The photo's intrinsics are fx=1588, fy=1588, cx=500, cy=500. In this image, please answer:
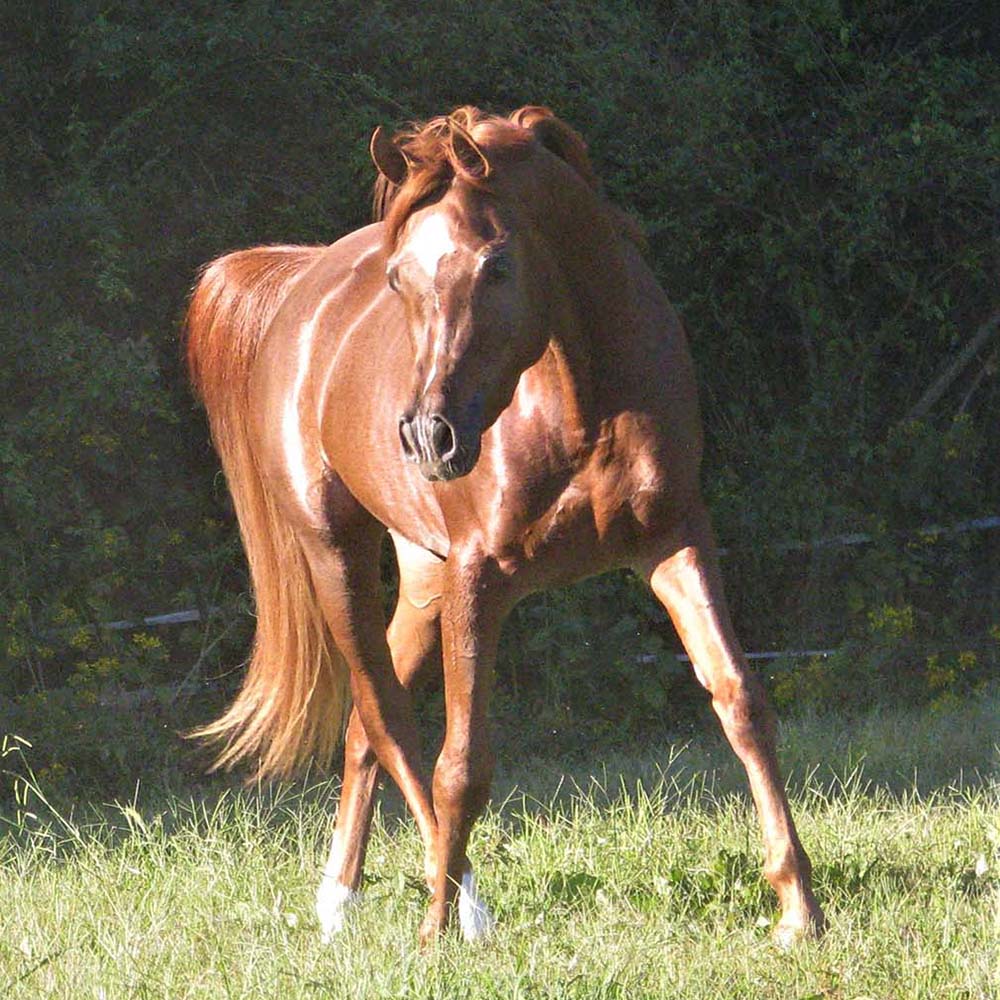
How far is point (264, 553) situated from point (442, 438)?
1.96m

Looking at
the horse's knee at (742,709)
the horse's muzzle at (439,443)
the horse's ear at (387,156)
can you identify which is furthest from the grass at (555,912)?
the horse's ear at (387,156)

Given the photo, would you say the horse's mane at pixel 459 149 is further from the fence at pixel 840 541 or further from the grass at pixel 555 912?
the fence at pixel 840 541

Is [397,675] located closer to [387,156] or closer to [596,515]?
[596,515]

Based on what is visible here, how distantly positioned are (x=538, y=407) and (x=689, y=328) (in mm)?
4606

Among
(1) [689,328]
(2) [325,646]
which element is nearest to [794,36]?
(1) [689,328]

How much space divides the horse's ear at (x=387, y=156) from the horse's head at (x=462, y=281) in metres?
0.02

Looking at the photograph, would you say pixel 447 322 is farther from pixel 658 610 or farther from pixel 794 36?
pixel 794 36

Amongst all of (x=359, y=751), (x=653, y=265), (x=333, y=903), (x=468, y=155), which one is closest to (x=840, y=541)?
(x=653, y=265)

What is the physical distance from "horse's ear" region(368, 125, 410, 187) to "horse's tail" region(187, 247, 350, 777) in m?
1.43

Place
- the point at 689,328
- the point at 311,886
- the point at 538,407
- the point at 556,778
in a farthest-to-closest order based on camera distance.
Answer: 1. the point at 689,328
2. the point at 556,778
3. the point at 311,886
4. the point at 538,407

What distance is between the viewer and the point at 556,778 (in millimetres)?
6363

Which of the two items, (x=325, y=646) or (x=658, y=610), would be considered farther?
(x=658, y=610)

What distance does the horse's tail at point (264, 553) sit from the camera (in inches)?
183

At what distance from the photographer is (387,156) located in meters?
3.35
